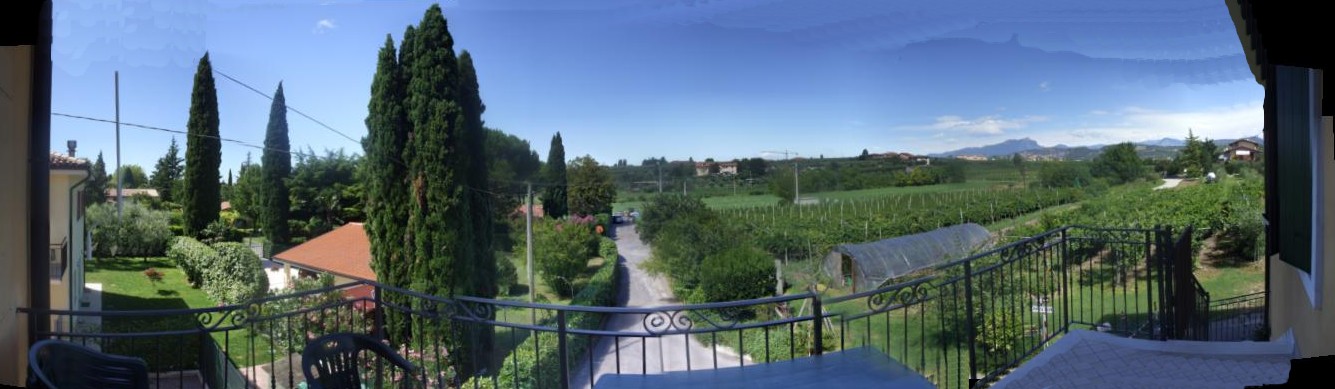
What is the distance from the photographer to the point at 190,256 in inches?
360

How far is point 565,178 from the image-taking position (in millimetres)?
18625

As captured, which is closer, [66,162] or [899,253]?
[66,162]

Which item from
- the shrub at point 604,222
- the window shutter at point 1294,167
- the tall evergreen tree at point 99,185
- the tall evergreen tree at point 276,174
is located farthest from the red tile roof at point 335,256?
the window shutter at point 1294,167

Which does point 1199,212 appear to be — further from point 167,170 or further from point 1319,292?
point 167,170

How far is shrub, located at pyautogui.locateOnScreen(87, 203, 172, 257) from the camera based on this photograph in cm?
834

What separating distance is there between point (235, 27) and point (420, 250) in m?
6.05

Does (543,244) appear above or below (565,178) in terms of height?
below

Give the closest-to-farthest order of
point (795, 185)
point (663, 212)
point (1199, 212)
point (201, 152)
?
point (201, 152), point (1199, 212), point (663, 212), point (795, 185)

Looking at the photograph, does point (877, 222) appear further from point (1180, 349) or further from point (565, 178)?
point (1180, 349)

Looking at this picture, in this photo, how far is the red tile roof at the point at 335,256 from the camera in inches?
435

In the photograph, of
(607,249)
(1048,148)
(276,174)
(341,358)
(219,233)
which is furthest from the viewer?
(607,249)

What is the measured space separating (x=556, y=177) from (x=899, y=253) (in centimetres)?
878

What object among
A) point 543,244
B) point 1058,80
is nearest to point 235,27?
point 543,244

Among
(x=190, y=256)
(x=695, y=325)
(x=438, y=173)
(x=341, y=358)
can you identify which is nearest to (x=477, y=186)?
(x=438, y=173)
